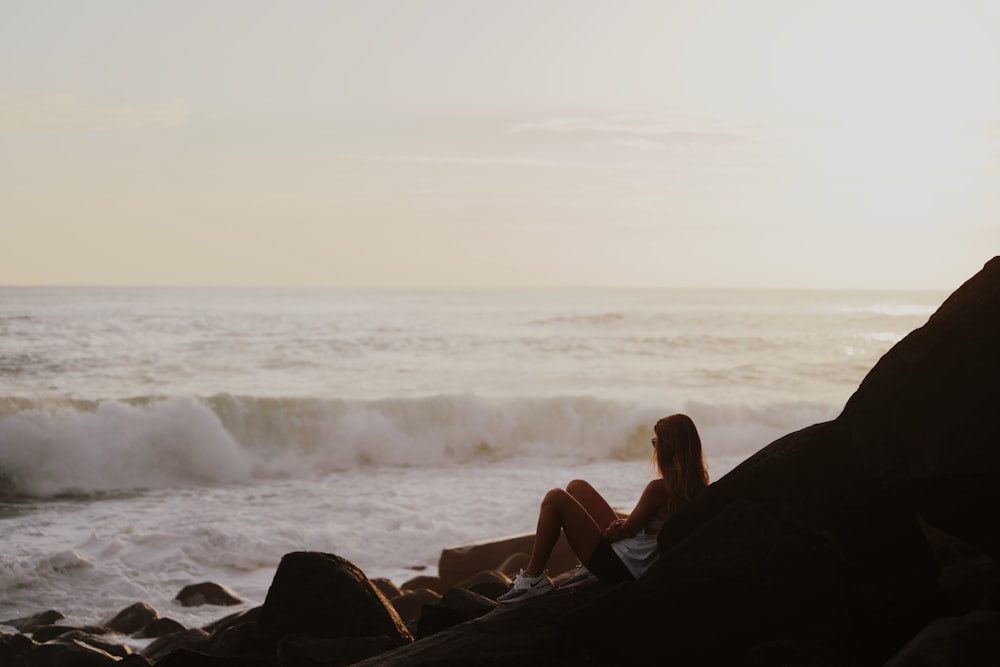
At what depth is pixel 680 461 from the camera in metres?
6.77

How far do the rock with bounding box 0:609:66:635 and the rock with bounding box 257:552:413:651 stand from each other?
450 centimetres

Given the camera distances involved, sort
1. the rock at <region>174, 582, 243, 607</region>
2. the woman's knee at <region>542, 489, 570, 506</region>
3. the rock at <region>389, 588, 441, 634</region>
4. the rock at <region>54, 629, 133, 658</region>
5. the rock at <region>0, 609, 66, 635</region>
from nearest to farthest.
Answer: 1. the woman's knee at <region>542, 489, 570, 506</region>
2. the rock at <region>54, 629, 133, 658</region>
3. the rock at <region>389, 588, 441, 634</region>
4. the rock at <region>0, 609, 66, 635</region>
5. the rock at <region>174, 582, 243, 607</region>

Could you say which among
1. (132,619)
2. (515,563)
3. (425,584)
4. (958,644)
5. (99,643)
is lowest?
(132,619)

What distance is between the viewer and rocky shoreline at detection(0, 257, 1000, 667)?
18.7 ft

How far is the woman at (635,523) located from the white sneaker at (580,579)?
0.31 feet

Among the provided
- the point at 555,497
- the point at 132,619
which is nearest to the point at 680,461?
the point at 555,497

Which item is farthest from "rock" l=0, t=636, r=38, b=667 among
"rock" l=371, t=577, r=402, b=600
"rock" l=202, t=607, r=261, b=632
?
"rock" l=371, t=577, r=402, b=600

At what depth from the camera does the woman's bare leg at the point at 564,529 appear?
707 cm

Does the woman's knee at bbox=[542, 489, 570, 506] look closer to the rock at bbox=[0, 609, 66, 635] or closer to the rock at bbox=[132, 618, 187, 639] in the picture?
the rock at bbox=[132, 618, 187, 639]

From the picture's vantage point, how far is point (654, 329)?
52844mm

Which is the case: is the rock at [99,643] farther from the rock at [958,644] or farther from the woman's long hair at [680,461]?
the rock at [958,644]

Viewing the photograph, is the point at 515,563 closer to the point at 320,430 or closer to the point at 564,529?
the point at 564,529

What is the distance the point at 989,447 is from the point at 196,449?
19.0m

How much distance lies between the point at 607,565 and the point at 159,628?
5.49 m
